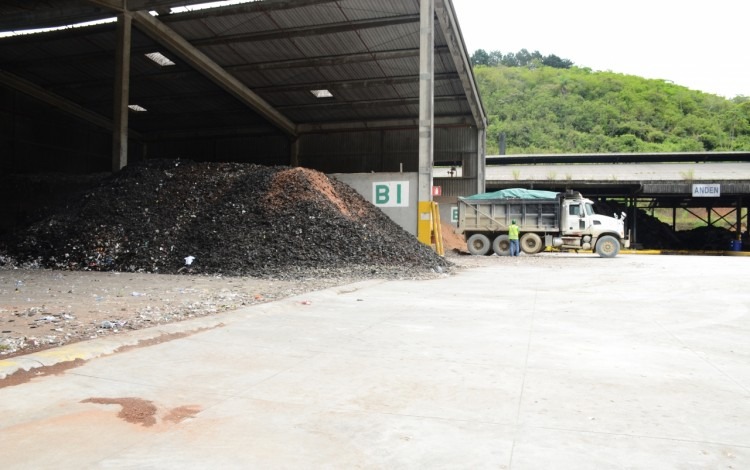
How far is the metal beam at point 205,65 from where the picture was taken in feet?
76.9

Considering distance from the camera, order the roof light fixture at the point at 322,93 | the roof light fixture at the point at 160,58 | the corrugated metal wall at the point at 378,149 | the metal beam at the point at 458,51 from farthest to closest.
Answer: the corrugated metal wall at the point at 378,149 → the roof light fixture at the point at 322,93 → the roof light fixture at the point at 160,58 → the metal beam at the point at 458,51

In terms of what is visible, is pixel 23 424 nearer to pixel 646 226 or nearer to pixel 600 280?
pixel 600 280

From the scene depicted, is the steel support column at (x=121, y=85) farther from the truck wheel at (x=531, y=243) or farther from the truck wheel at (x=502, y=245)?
the truck wheel at (x=531, y=243)

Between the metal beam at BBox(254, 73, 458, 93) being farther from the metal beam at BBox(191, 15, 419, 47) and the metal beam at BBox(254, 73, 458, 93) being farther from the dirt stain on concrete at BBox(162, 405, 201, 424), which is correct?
the dirt stain on concrete at BBox(162, 405, 201, 424)

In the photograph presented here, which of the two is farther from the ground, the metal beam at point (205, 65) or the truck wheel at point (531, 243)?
the metal beam at point (205, 65)

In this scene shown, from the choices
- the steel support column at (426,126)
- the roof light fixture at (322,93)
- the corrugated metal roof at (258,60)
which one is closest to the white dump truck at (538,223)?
the steel support column at (426,126)

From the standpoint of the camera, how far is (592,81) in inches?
3105

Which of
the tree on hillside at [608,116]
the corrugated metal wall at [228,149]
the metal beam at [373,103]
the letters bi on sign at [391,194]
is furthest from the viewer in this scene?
the tree on hillside at [608,116]

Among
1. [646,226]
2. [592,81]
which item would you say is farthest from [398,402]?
[592,81]

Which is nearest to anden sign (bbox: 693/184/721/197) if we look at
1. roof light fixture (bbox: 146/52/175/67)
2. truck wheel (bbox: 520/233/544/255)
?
truck wheel (bbox: 520/233/544/255)

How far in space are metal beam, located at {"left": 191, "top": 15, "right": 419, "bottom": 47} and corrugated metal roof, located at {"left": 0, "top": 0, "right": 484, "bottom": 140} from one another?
0.15 feet

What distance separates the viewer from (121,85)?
2303 cm

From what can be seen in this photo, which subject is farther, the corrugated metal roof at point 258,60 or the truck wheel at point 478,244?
the truck wheel at point 478,244

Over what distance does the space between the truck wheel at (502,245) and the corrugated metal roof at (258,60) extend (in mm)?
8946
